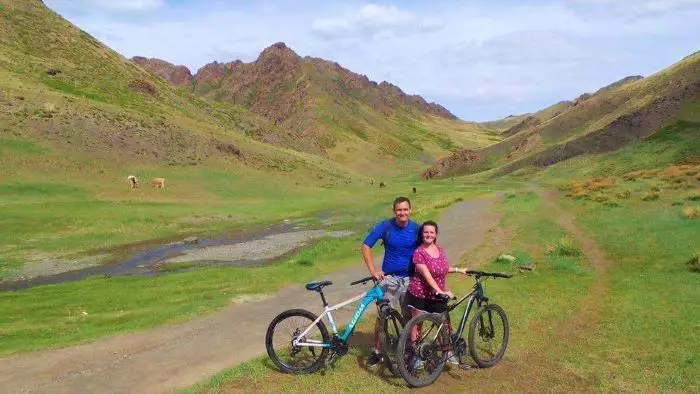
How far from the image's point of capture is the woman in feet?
31.8

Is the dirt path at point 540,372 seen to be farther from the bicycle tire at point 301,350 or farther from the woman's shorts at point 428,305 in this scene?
the bicycle tire at point 301,350

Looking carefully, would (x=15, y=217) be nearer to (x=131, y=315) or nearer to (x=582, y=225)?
(x=131, y=315)

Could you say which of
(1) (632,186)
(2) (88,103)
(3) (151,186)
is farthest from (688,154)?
(2) (88,103)

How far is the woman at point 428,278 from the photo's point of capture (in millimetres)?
9695

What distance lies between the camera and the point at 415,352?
962cm

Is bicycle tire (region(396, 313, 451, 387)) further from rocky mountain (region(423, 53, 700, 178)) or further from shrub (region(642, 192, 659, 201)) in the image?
rocky mountain (region(423, 53, 700, 178))

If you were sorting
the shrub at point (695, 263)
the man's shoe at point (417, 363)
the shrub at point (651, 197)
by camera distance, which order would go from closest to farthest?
the man's shoe at point (417, 363) → the shrub at point (695, 263) → the shrub at point (651, 197)

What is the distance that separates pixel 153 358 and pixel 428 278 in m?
6.75

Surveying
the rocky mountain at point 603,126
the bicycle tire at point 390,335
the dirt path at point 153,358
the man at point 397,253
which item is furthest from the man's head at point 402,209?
the rocky mountain at point 603,126

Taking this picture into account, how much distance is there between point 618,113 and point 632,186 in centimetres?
7546

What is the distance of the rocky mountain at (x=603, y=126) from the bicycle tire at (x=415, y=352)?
98.1 meters

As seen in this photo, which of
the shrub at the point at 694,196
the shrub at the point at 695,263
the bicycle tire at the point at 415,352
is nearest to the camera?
the bicycle tire at the point at 415,352

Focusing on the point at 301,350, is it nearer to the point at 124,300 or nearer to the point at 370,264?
the point at 370,264

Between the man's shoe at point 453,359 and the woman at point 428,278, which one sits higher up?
the woman at point 428,278
